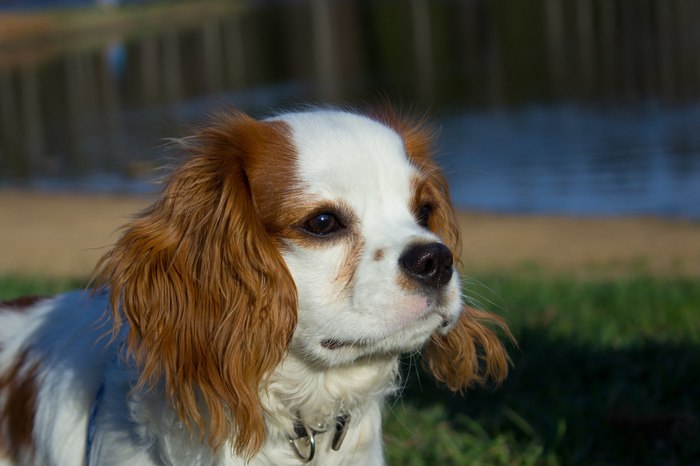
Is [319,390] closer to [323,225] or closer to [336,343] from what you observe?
[336,343]

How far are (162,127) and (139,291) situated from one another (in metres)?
23.0

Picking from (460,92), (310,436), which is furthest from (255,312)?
(460,92)

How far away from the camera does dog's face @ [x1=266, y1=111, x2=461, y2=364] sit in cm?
311

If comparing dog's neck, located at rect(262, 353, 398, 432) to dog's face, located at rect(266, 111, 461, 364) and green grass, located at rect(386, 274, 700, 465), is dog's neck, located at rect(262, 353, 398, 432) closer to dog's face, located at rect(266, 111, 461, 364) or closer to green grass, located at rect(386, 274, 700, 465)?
dog's face, located at rect(266, 111, 461, 364)

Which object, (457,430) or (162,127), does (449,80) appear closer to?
(162,127)

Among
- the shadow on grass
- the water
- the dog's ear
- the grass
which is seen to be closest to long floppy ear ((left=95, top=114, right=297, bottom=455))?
the water

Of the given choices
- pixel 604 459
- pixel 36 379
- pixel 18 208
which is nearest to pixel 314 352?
pixel 36 379

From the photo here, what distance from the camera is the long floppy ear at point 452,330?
3.70 meters

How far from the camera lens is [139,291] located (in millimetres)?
3150

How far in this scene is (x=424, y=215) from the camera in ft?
11.7

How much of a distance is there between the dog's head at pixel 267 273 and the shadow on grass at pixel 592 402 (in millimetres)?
1663

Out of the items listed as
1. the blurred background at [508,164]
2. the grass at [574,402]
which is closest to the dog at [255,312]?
the blurred background at [508,164]

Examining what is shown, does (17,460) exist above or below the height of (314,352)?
below

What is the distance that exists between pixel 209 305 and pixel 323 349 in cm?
36
